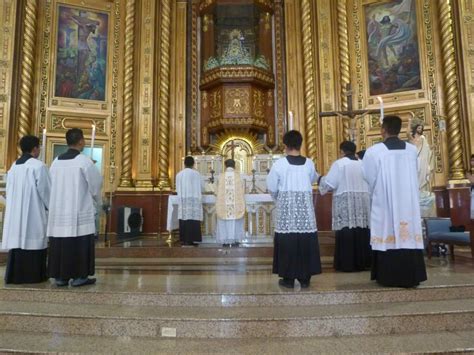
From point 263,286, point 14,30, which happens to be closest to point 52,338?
point 263,286

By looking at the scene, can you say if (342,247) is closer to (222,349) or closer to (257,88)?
(222,349)

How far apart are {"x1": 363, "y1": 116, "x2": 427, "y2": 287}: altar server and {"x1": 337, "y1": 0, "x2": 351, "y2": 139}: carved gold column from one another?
6739mm

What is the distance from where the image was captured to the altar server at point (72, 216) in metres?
4.55

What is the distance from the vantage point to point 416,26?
10672 mm

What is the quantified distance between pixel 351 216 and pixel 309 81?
6.70m

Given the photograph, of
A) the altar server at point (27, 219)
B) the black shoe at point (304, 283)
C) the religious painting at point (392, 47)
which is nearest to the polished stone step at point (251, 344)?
the black shoe at point (304, 283)

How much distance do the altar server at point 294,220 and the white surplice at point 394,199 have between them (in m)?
0.65

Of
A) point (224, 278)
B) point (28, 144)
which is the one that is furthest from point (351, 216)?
point (28, 144)

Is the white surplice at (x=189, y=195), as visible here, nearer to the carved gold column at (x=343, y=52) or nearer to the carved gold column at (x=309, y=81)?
the carved gold column at (x=309, y=81)

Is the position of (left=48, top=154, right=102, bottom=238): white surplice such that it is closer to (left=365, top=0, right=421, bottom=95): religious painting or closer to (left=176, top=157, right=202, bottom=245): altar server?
(left=176, top=157, right=202, bottom=245): altar server

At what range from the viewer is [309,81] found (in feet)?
36.8

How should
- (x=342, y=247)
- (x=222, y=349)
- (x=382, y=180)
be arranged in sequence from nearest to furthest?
(x=222, y=349) → (x=382, y=180) → (x=342, y=247)

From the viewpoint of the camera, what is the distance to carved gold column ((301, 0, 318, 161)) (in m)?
11.1

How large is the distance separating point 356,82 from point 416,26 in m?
1.99
